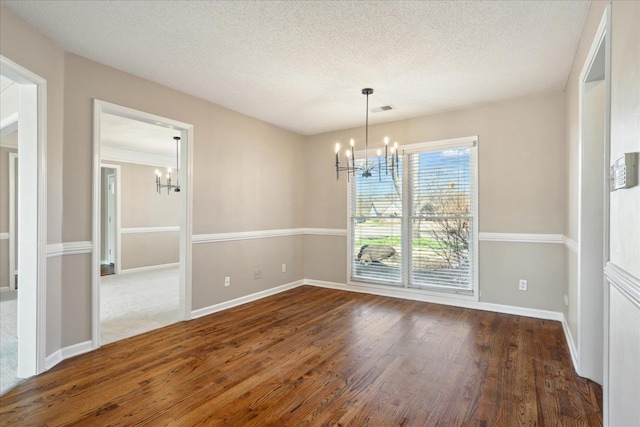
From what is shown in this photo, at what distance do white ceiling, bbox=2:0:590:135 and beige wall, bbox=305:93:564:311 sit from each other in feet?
1.11

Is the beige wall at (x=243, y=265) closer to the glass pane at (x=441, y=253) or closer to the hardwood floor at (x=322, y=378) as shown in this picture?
the hardwood floor at (x=322, y=378)

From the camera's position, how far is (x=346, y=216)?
17.5 ft

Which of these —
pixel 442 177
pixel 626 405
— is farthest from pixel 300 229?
pixel 626 405

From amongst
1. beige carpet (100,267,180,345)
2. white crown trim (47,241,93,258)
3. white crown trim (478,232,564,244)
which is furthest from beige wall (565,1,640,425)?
beige carpet (100,267,180,345)

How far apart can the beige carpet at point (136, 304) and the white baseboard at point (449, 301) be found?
93.6 inches

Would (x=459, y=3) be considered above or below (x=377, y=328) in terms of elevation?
above

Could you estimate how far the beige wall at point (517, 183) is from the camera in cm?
375

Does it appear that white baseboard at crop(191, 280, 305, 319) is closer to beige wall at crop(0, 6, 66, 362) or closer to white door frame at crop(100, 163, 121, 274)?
beige wall at crop(0, 6, 66, 362)

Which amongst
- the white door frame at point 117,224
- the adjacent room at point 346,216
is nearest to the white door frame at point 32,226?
the adjacent room at point 346,216

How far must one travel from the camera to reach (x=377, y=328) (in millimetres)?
3527

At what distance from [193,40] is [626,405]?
11.3 feet

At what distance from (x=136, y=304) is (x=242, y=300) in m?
1.49

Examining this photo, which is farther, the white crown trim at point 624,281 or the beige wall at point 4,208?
the beige wall at point 4,208

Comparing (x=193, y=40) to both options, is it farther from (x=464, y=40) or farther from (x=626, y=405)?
(x=626, y=405)
